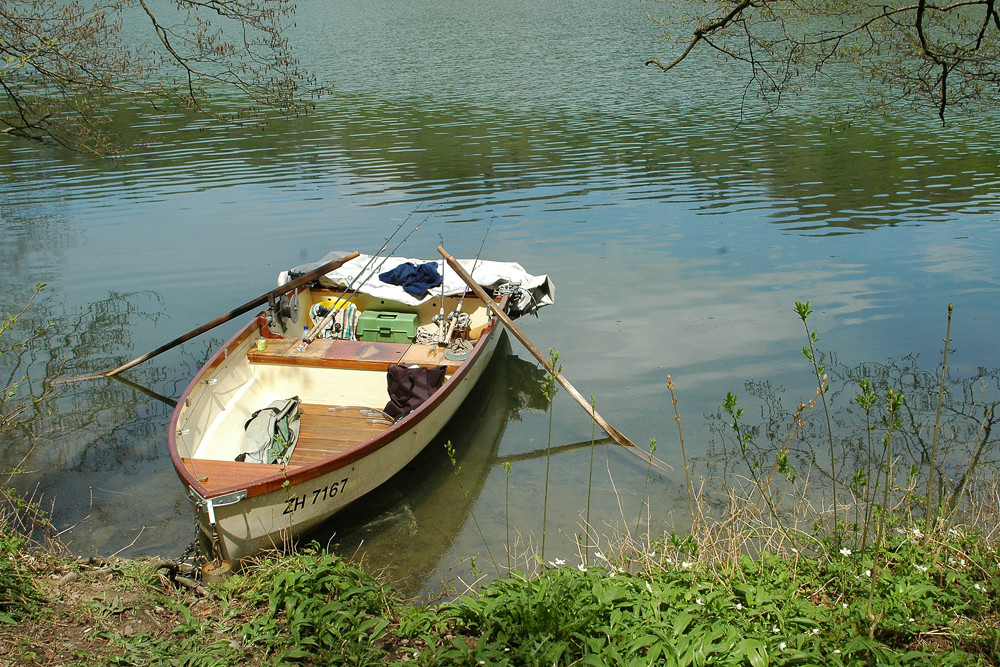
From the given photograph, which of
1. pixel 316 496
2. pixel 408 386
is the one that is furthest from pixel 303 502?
pixel 408 386

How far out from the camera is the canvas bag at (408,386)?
8.00m

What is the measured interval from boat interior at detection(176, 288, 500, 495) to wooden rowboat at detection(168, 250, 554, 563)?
0.04 ft

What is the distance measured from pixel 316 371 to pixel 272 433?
50.6 inches

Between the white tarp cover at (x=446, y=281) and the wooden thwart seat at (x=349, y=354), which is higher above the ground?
the white tarp cover at (x=446, y=281)

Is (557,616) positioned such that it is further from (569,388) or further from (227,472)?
(569,388)

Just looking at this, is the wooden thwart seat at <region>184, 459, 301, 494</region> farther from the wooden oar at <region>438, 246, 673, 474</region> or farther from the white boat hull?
the wooden oar at <region>438, 246, 673, 474</region>

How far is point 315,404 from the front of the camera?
27.8 feet

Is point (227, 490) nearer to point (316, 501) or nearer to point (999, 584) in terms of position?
point (316, 501)

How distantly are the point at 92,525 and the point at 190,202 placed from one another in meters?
11.3

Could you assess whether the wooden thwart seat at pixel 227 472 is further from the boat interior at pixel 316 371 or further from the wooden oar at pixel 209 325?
the wooden oar at pixel 209 325

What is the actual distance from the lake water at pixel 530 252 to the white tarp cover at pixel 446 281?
2.64 feet

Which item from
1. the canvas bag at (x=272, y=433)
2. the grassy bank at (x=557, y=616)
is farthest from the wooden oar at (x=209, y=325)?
the grassy bank at (x=557, y=616)

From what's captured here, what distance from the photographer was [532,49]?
33.2 m

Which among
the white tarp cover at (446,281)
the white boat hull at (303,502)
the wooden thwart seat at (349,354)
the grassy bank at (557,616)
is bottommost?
the white boat hull at (303,502)
